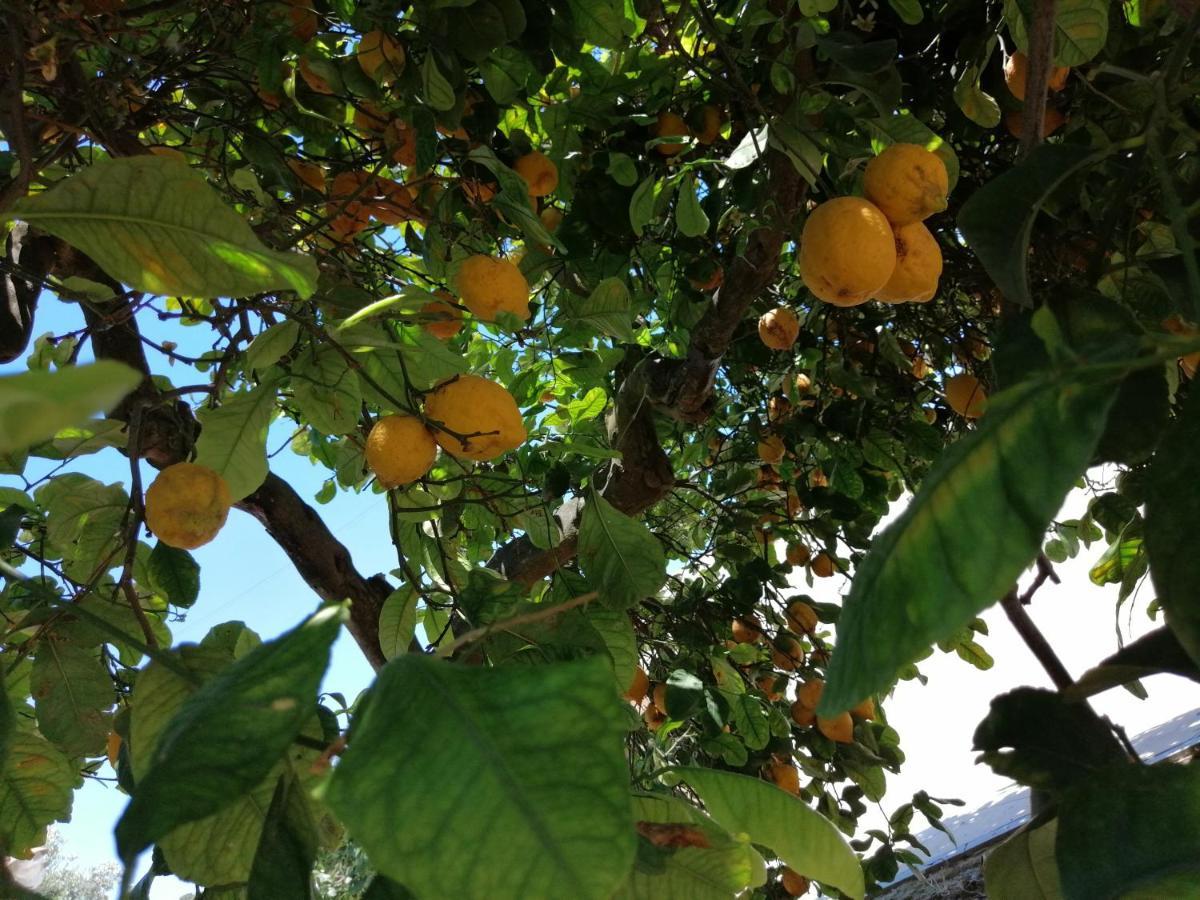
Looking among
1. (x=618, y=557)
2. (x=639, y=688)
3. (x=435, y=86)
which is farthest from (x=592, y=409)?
(x=435, y=86)

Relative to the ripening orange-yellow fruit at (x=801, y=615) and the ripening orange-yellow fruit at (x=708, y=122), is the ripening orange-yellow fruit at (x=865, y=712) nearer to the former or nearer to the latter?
the ripening orange-yellow fruit at (x=801, y=615)

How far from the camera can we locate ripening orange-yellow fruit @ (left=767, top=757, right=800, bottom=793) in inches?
79.2

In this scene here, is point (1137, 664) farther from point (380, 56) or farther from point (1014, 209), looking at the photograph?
point (380, 56)

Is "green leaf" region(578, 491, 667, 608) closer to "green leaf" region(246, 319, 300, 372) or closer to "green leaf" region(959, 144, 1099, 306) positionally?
"green leaf" region(246, 319, 300, 372)

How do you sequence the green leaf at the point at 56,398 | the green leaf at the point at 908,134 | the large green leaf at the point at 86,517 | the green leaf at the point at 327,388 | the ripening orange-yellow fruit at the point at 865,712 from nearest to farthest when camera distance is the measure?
the green leaf at the point at 56,398
the green leaf at the point at 908,134
the green leaf at the point at 327,388
the large green leaf at the point at 86,517
the ripening orange-yellow fruit at the point at 865,712

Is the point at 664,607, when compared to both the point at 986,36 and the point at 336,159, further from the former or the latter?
the point at 986,36

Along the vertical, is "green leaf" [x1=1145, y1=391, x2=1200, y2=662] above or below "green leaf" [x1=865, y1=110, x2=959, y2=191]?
below

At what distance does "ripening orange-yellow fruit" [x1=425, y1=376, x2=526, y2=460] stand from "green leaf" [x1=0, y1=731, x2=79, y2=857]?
18.9 inches

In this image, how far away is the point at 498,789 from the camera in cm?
32

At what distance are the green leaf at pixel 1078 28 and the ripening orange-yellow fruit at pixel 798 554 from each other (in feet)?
5.14

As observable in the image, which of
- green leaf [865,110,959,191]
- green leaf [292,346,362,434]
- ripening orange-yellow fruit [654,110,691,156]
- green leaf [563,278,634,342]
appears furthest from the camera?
ripening orange-yellow fruit [654,110,691,156]

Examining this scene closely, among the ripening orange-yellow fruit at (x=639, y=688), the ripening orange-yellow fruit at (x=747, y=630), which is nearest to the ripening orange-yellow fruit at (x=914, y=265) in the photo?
the ripening orange-yellow fruit at (x=639, y=688)

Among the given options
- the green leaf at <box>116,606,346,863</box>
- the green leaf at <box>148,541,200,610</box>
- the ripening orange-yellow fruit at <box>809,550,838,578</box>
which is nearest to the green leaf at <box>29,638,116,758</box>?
the green leaf at <box>148,541,200,610</box>

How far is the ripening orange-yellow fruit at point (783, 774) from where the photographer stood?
201 cm
